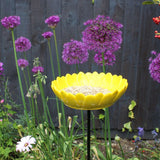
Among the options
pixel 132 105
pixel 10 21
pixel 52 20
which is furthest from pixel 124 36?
pixel 10 21

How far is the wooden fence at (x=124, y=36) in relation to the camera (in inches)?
104

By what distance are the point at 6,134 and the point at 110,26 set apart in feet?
5.05

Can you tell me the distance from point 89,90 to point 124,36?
149 centimetres

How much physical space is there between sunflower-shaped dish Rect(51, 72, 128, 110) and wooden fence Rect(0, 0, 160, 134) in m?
1.12

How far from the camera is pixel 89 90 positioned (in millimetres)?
1425

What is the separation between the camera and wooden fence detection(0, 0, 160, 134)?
2641 millimetres

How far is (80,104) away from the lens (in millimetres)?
1236

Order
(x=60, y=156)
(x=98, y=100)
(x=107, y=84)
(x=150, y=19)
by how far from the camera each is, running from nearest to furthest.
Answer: (x=98, y=100) → (x=107, y=84) → (x=60, y=156) → (x=150, y=19)

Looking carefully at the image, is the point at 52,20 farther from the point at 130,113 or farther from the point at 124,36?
the point at 130,113

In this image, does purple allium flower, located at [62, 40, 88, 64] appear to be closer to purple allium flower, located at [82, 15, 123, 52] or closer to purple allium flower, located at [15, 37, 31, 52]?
purple allium flower, located at [82, 15, 123, 52]

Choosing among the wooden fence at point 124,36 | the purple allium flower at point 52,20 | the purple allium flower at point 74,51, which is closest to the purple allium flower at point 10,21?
the purple allium flower at point 52,20

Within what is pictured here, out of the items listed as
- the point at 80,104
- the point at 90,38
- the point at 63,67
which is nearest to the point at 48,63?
the point at 63,67

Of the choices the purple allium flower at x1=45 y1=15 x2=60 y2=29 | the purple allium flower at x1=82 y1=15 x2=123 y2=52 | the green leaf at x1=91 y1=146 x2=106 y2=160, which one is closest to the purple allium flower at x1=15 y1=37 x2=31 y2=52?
the purple allium flower at x1=45 y1=15 x2=60 y2=29

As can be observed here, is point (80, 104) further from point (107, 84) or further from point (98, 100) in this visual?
point (107, 84)
